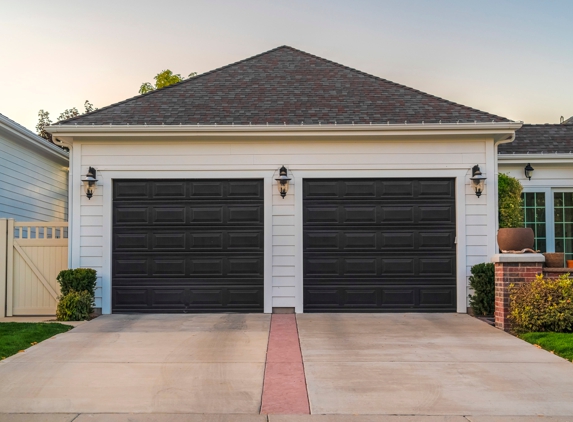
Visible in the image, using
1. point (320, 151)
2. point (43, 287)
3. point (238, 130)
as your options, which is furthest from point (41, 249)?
point (320, 151)

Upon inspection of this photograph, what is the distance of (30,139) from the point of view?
13438 mm

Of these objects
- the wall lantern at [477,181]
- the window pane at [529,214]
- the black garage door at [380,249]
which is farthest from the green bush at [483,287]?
the window pane at [529,214]

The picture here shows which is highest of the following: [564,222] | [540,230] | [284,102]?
[284,102]

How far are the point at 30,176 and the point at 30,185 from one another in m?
0.22

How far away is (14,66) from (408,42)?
1128 cm

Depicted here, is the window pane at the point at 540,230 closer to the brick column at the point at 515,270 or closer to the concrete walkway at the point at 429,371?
the brick column at the point at 515,270

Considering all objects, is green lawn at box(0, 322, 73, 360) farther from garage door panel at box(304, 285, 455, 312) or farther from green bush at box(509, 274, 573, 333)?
green bush at box(509, 274, 573, 333)

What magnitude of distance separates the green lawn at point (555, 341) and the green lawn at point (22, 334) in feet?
22.9

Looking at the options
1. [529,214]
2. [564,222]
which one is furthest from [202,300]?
[564,222]

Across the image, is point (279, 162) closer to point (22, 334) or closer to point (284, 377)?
point (22, 334)

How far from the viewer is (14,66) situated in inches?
675

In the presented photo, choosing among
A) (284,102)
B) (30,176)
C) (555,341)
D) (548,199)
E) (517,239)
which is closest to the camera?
(555,341)

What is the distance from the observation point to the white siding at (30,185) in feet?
42.6

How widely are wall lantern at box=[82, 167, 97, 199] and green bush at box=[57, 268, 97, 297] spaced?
4.84 feet
